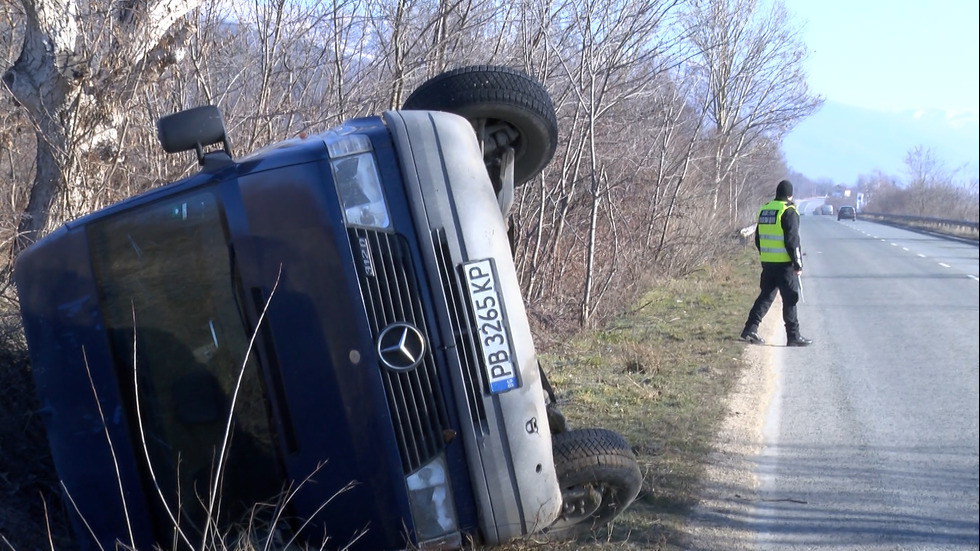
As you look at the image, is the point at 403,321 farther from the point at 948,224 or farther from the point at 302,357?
the point at 948,224

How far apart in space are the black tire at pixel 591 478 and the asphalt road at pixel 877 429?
3.06 ft

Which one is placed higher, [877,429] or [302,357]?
[302,357]

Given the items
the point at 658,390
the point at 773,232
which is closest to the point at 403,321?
the point at 658,390

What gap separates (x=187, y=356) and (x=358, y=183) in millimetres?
953

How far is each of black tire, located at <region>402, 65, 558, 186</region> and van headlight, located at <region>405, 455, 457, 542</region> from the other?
1.84m

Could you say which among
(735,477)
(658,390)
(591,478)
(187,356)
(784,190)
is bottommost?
(735,477)

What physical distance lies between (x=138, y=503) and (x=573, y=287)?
1007 centimetres

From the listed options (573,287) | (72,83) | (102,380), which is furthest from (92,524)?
(573,287)

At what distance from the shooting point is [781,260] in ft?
34.7

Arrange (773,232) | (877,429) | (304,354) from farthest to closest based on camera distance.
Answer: (773,232) < (877,429) < (304,354)

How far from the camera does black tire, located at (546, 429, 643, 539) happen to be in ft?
13.0

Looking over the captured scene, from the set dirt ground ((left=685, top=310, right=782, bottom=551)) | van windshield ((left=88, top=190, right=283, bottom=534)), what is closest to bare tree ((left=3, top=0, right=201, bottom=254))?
van windshield ((left=88, top=190, right=283, bottom=534))

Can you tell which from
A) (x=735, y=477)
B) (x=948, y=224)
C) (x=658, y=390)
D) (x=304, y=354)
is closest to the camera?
(x=304, y=354)

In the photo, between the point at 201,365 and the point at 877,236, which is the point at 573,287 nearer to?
the point at 201,365
